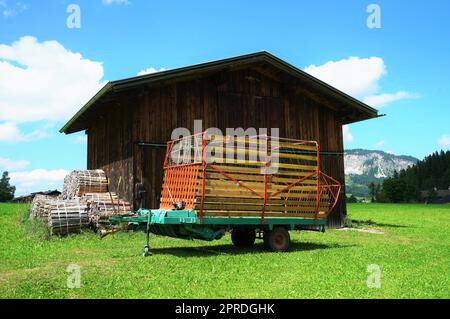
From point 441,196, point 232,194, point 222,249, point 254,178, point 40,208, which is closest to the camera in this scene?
point 232,194

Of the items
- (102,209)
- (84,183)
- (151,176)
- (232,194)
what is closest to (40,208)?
(84,183)

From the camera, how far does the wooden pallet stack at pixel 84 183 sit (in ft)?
66.5

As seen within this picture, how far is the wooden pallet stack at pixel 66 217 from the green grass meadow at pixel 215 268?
488mm

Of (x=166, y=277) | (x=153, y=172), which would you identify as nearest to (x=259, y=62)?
(x=153, y=172)

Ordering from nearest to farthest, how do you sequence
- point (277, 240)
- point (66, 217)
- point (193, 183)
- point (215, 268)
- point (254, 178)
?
1. point (215, 268)
2. point (193, 183)
3. point (254, 178)
4. point (277, 240)
5. point (66, 217)

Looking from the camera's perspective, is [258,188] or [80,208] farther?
[80,208]

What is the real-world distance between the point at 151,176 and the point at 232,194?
6512mm

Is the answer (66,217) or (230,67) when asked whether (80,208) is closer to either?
(66,217)

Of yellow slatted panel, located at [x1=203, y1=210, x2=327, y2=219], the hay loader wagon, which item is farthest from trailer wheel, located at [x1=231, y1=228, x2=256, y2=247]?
yellow slatted panel, located at [x1=203, y1=210, x2=327, y2=219]

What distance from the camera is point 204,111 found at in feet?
65.6

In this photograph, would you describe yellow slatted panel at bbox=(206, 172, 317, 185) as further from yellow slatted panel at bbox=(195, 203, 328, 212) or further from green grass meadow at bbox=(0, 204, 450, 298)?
green grass meadow at bbox=(0, 204, 450, 298)

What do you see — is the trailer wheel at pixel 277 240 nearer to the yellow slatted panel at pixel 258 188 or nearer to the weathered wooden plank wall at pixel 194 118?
the yellow slatted panel at pixel 258 188
